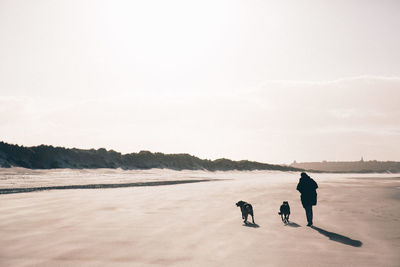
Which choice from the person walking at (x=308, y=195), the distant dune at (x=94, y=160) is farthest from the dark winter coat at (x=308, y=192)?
the distant dune at (x=94, y=160)

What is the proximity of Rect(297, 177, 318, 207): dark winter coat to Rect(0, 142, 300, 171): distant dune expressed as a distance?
50247 mm

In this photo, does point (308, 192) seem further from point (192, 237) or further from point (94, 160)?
point (94, 160)

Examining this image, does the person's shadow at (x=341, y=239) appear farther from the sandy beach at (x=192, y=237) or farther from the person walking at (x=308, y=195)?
the person walking at (x=308, y=195)

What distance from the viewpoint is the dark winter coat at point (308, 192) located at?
484 inches

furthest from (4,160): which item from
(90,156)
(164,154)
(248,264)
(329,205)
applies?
(248,264)

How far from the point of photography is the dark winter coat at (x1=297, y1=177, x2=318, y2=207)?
12.3 metres

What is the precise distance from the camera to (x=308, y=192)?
12.5m

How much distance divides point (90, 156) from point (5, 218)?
183 feet

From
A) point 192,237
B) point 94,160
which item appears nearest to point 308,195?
point 192,237

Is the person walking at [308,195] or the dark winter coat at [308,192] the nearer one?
the person walking at [308,195]

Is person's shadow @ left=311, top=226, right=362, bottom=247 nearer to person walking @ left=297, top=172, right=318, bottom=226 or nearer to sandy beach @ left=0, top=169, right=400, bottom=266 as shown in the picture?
sandy beach @ left=0, top=169, right=400, bottom=266

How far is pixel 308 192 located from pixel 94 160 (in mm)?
59564

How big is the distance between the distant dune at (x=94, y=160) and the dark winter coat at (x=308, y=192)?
50247 millimetres

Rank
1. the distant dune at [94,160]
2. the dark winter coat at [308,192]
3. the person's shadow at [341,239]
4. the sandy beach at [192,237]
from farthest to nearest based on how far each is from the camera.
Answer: the distant dune at [94,160] < the dark winter coat at [308,192] < the person's shadow at [341,239] < the sandy beach at [192,237]
